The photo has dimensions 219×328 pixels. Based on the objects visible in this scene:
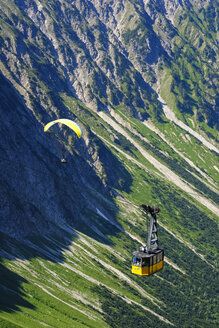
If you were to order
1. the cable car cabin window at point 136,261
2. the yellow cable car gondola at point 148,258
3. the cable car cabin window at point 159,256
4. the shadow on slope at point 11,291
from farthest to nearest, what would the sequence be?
1. the shadow on slope at point 11,291
2. the cable car cabin window at point 159,256
3. the cable car cabin window at point 136,261
4. the yellow cable car gondola at point 148,258

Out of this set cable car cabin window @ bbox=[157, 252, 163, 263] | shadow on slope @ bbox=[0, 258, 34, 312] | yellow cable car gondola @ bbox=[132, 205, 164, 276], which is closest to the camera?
yellow cable car gondola @ bbox=[132, 205, 164, 276]

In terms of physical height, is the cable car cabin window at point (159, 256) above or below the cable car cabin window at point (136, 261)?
below

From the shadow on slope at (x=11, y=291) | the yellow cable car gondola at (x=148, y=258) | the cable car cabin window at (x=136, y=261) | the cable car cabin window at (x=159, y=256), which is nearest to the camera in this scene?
the yellow cable car gondola at (x=148, y=258)

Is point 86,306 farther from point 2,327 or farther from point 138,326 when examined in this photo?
point 2,327

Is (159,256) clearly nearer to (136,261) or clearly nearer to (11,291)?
(136,261)

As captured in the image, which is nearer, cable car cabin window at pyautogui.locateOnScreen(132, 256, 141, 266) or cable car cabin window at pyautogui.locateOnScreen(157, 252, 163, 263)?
cable car cabin window at pyautogui.locateOnScreen(132, 256, 141, 266)

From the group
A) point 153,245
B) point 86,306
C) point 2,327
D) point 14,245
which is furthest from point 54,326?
point 153,245

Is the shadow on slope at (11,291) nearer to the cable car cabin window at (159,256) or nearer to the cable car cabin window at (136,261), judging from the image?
the cable car cabin window at (159,256)

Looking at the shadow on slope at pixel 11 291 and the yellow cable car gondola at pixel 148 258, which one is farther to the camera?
the shadow on slope at pixel 11 291

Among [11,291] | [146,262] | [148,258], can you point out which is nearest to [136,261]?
[146,262]

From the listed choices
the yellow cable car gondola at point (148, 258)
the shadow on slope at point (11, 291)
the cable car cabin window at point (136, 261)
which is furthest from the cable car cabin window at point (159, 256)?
the shadow on slope at point (11, 291)

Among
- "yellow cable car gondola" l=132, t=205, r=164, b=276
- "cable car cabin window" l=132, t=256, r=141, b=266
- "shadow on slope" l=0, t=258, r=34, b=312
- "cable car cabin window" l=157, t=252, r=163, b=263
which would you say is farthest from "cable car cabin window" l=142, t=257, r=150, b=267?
"shadow on slope" l=0, t=258, r=34, b=312

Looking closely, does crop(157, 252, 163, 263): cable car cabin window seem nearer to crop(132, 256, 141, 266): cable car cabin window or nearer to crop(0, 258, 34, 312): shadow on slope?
crop(132, 256, 141, 266): cable car cabin window
